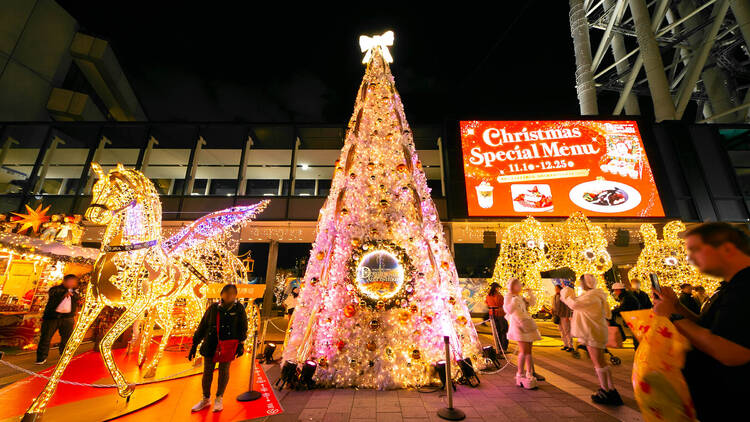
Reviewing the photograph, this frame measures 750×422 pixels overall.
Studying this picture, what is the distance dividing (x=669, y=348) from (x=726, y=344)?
0.67ft

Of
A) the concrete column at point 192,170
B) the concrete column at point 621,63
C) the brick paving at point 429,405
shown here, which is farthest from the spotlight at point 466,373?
the concrete column at point 621,63

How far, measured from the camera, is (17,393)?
12.8 feet

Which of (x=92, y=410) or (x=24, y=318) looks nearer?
(x=92, y=410)

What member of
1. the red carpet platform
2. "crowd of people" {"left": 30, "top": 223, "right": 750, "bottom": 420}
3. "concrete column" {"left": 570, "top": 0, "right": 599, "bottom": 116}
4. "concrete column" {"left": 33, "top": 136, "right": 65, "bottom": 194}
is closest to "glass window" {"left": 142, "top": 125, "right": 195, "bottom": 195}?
"concrete column" {"left": 33, "top": 136, "right": 65, "bottom": 194}

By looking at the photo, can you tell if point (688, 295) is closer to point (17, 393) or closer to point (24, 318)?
point (17, 393)

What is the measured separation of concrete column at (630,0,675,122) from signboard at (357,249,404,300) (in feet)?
49.4

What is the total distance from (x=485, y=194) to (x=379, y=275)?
7.10 m

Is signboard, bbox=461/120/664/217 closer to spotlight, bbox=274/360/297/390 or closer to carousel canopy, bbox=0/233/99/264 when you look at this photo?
spotlight, bbox=274/360/297/390

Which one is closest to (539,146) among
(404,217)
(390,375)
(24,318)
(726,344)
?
(404,217)

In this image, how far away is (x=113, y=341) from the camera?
10.9 feet

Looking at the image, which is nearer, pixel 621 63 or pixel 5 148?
pixel 5 148

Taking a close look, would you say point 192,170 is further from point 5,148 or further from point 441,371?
point 441,371

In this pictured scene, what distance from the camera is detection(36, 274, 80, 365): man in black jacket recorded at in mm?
5809

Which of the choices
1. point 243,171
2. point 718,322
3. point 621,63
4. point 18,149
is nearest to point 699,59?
point 621,63
